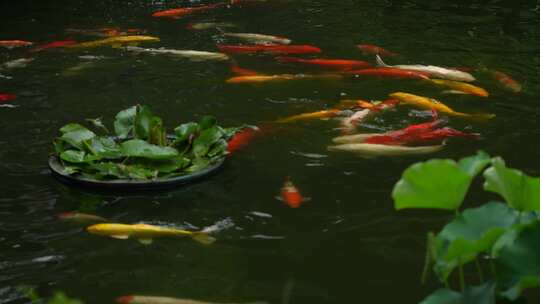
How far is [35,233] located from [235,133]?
1713mm

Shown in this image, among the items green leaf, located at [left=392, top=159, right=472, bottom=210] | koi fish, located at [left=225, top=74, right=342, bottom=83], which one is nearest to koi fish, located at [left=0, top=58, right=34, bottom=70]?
koi fish, located at [left=225, top=74, right=342, bottom=83]

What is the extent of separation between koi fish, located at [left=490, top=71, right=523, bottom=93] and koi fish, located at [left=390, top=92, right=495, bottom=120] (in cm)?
81

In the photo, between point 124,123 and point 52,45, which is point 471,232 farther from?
point 52,45

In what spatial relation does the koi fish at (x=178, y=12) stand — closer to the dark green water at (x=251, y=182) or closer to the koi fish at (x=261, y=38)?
the dark green water at (x=251, y=182)

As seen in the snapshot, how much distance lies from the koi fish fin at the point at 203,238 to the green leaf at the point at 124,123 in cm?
122

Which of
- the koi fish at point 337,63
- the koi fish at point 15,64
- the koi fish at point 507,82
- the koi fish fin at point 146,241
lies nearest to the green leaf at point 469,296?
the koi fish fin at point 146,241

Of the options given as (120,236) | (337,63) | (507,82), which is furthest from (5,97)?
(507,82)

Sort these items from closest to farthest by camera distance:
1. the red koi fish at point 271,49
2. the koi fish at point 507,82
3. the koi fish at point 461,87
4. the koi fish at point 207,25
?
the koi fish at point 461,87 → the koi fish at point 507,82 → the red koi fish at point 271,49 → the koi fish at point 207,25

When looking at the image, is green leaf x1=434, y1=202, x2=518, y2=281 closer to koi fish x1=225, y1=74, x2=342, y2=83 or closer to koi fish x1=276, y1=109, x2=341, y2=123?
koi fish x1=276, y1=109, x2=341, y2=123

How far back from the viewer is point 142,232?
156 inches

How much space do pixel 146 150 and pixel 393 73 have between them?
119 inches

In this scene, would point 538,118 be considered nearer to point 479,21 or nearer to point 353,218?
point 353,218

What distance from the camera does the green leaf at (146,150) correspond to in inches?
179

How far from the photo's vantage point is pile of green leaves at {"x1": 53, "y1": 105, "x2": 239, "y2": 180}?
14.9 feet
